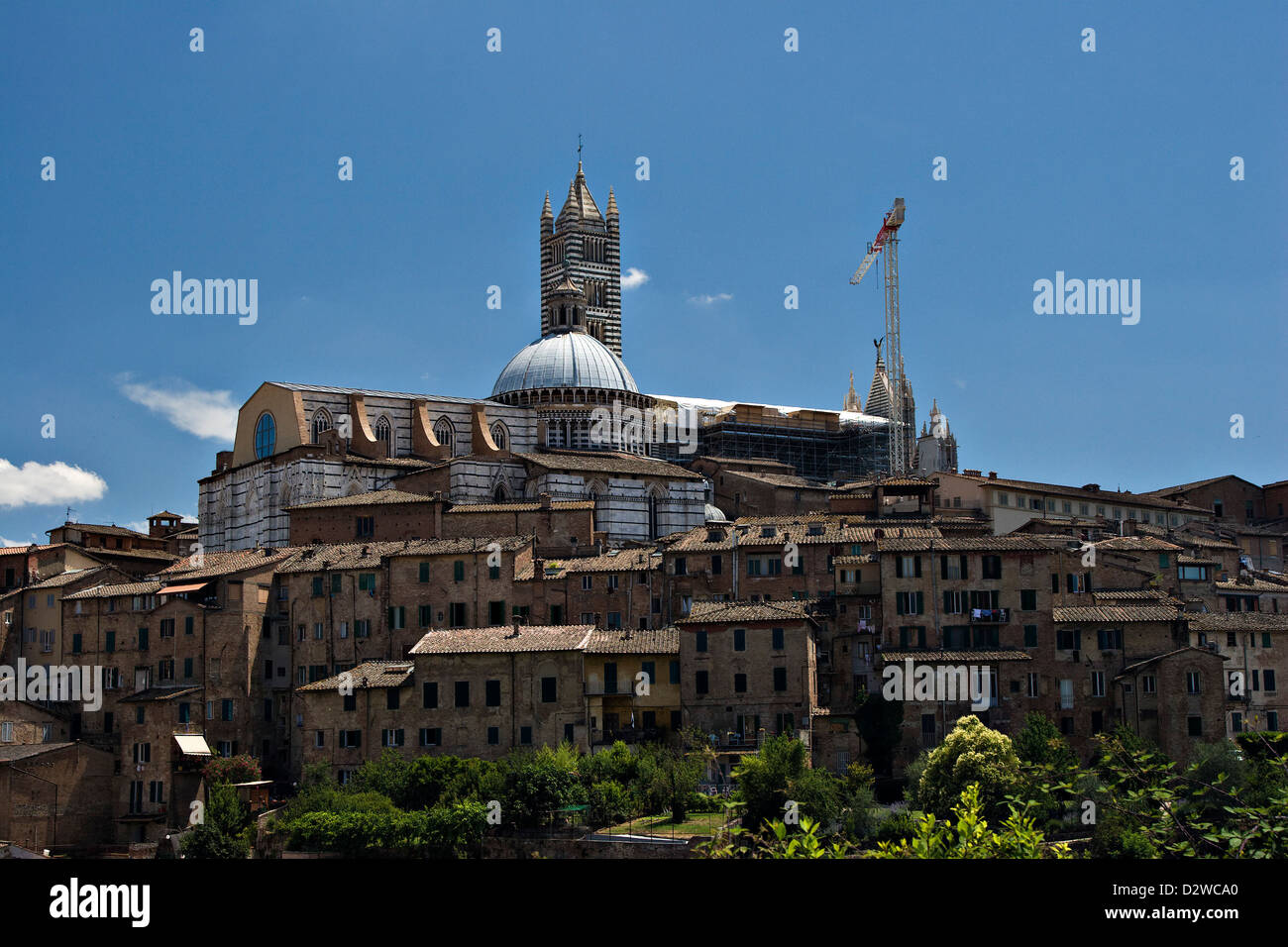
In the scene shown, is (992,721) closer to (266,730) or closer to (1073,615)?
(1073,615)

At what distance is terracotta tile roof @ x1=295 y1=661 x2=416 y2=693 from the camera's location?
1996 inches

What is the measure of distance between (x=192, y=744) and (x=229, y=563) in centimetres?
1010

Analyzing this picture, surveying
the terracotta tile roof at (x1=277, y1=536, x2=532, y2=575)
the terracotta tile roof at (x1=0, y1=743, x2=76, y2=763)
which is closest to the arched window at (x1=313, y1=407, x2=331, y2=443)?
the terracotta tile roof at (x1=277, y1=536, x2=532, y2=575)

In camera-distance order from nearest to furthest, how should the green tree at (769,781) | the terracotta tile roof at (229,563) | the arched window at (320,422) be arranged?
the green tree at (769,781)
the terracotta tile roof at (229,563)
the arched window at (320,422)

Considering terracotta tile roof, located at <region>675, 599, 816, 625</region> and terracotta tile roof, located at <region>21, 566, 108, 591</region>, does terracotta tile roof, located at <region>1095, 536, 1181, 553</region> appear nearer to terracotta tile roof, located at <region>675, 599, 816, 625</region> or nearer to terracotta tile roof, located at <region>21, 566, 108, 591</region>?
terracotta tile roof, located at <region>675, 599, 816, 625</region>

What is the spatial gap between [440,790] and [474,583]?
451 inches

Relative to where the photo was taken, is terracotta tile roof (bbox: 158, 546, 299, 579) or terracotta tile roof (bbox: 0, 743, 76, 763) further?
terracotta tile roof (bbox: 158, 546, 299, 579)

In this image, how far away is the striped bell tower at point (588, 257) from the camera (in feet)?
406

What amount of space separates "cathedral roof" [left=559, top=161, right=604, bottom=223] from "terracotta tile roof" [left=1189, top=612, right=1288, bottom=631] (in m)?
80.2

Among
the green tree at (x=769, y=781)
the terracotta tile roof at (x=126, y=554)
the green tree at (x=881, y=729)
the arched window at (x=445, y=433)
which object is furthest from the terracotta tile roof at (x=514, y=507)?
the green tree at (x=769, y=781)

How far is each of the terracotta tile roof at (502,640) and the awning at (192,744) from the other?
8.24 m

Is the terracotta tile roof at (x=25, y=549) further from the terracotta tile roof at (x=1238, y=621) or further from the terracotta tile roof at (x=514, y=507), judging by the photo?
the terracotta tile roof at (x=1238, y=621)

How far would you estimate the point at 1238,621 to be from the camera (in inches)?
2108
